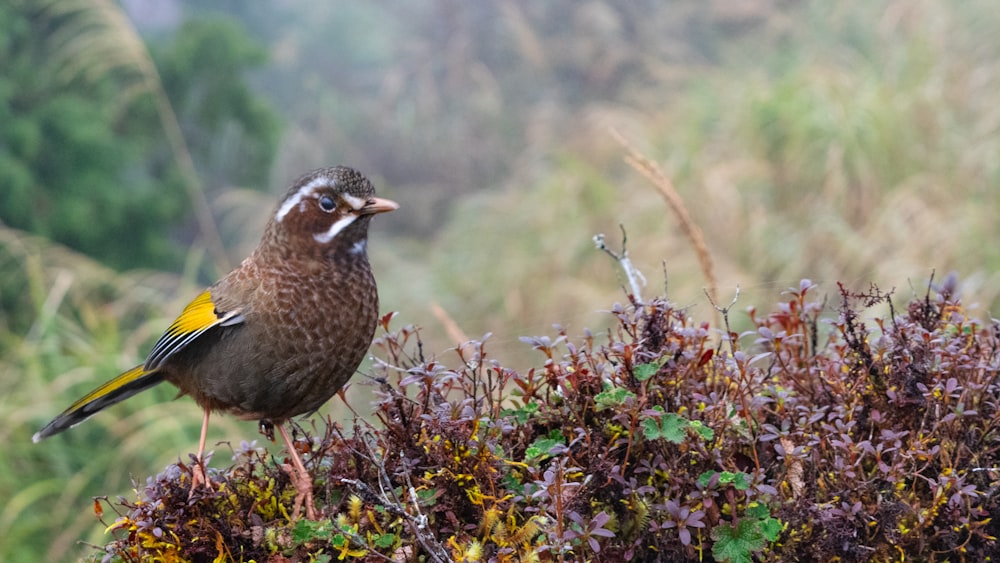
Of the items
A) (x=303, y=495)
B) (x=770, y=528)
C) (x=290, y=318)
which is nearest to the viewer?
(x=770, y=528)

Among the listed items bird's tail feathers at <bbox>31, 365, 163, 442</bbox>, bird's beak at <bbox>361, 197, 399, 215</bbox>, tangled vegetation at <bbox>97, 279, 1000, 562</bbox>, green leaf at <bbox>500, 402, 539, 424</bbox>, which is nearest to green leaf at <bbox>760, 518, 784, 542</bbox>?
tangled vegetation at <bbox>97, 279, 1000, 562</bbox>

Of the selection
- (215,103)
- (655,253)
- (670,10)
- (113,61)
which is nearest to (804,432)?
(655,253)

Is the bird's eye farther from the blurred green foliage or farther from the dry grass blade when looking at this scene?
the blurred green foliage

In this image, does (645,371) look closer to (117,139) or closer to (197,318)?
(197,318)

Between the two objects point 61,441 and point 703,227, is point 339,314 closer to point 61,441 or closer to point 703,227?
point 61,441

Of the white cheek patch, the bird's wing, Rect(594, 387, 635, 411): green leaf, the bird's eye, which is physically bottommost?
Rect(594, 387, 635, 411): green leaf

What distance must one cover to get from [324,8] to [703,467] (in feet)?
43.8

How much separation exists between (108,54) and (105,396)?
554 cm

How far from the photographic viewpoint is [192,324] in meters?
2.43

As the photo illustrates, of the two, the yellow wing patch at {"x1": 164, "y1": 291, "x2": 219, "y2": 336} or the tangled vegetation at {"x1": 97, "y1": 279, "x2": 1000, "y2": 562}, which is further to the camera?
the yellow wing patch at {"x1": 164, "y1": 291, "x2": 219, "y2": 336}

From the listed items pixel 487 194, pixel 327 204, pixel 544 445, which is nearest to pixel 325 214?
pixel 327 204

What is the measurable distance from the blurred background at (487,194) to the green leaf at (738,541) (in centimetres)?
129

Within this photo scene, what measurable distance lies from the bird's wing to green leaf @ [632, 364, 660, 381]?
A: 0.98m

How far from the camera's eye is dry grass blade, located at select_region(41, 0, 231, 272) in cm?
661
